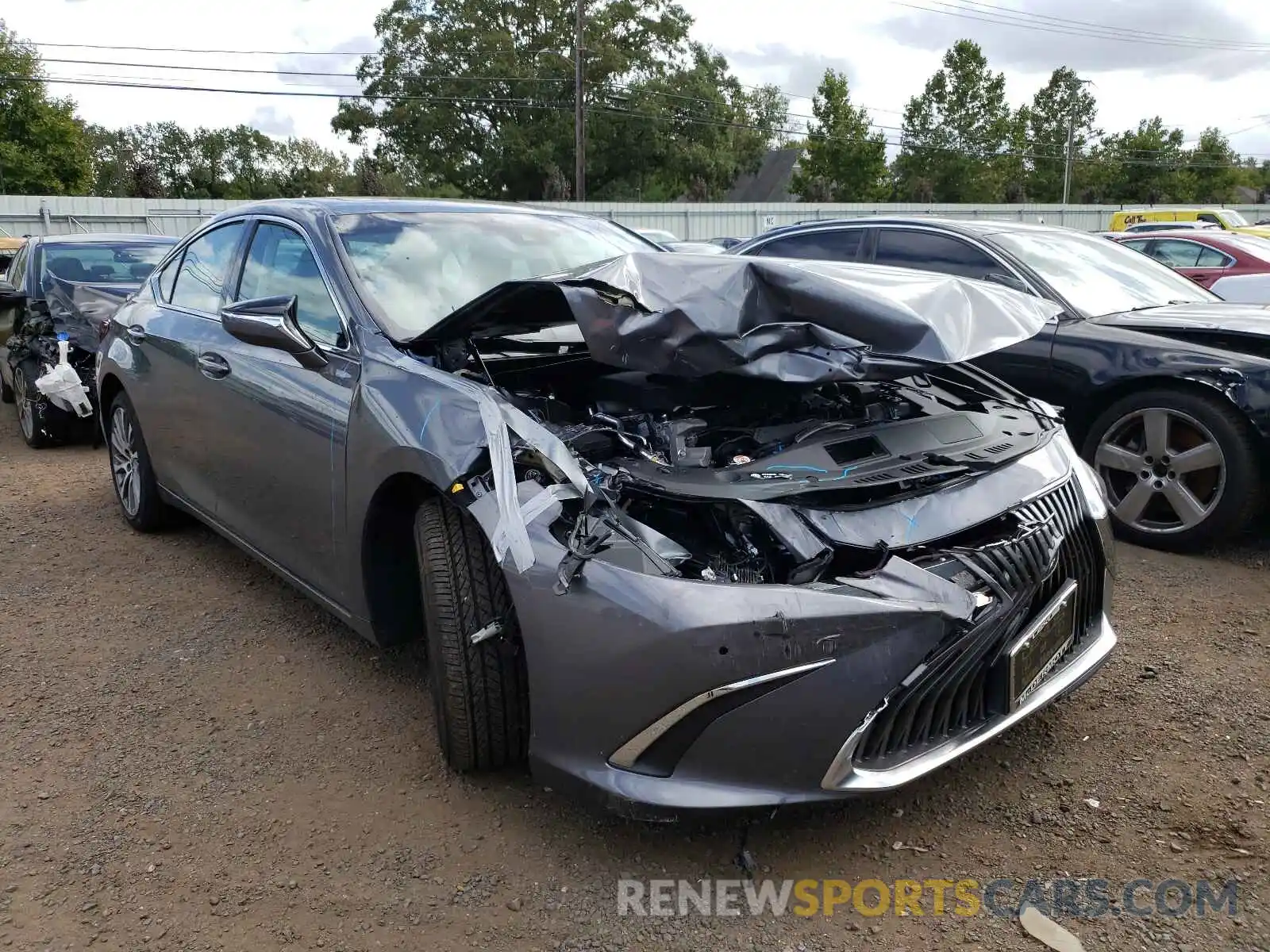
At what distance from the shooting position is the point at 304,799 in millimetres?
2652

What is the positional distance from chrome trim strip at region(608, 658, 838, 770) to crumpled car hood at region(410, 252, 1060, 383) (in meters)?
0.93

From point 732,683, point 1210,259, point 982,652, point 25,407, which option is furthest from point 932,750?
point 1210,259

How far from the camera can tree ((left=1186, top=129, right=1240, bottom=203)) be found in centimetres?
5692

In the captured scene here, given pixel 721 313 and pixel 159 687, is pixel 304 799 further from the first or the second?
pixel 721 313

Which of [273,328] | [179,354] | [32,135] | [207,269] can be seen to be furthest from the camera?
[32,135]

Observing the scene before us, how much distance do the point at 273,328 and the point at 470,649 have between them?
124cm

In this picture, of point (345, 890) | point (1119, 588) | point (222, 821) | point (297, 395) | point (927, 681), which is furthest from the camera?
point (1119, 588)

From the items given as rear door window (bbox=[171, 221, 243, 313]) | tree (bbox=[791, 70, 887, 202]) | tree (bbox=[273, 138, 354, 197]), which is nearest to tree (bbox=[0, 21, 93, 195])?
tree (bbox=[273, 138, 354, 197])

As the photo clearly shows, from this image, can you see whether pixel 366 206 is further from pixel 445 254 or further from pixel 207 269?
pixel 207 269

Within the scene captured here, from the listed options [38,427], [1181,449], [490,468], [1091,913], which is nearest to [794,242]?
[1181,449]

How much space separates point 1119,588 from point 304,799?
3.26m

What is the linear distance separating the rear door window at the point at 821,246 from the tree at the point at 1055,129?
53.5 metres

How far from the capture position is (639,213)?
26469mm

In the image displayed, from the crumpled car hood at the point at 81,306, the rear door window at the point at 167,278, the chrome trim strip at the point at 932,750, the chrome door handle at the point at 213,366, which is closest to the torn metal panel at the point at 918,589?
the chrome trim strip at the point at 932,750
